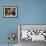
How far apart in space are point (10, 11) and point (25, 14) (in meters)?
0.54

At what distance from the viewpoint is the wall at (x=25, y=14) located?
4.82 metres

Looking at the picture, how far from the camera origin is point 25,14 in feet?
15.9

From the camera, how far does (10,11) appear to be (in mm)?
4832

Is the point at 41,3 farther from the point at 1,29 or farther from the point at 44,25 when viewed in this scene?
the point at 1,29

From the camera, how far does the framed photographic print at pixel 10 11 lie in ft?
15.8

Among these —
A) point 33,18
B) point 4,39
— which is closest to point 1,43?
point 4,39

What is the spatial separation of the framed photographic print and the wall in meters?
0.12

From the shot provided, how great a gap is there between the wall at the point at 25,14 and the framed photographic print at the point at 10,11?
12cm

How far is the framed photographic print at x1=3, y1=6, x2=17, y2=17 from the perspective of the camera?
15.8ft

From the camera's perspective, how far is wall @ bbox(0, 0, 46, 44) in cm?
482

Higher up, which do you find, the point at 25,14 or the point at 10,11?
the point at 10,11

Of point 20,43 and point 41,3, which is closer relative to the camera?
point 20,43

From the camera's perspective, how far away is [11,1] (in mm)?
4832

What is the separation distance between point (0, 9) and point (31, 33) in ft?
4.52
